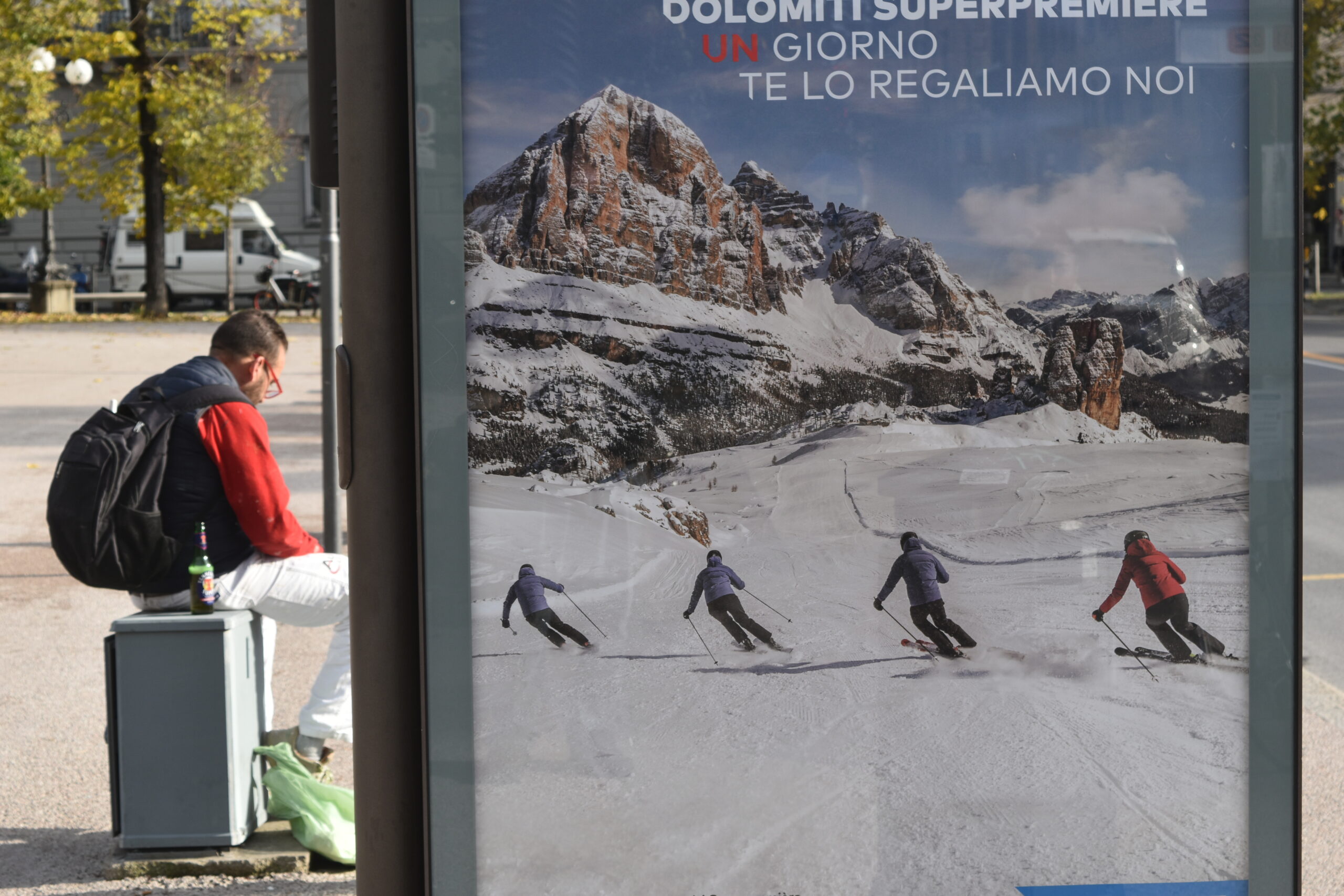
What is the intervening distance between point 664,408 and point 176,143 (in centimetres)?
2643

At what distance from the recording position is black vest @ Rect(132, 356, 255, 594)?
155 inches

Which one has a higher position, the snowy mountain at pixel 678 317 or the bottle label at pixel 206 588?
the snowy mountain at pixel 678 317

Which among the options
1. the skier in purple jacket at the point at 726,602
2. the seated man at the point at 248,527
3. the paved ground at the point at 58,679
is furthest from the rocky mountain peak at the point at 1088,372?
the paved ground at the point at 58,679

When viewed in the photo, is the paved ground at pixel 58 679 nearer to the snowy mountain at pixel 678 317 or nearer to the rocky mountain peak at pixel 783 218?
the snowy mountain at pixel 678 317

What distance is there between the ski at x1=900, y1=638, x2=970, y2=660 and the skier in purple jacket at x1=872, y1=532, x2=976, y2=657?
0.08 ft

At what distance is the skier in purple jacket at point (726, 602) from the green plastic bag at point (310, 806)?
6.49 feet

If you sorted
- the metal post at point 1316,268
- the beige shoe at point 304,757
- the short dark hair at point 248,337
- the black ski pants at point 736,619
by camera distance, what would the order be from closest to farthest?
the black ski pants at point 736,619, the beige shoe at point 304,757, the short dark hair at point 248,337, the metal post at point 1316,268

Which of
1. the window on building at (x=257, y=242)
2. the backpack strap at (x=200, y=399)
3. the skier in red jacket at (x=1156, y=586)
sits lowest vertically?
the skier in red jacket at (x=1156, y=586)

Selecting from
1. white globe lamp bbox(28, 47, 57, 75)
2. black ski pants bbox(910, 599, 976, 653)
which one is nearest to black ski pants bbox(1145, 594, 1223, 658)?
black ski pants bbox(910, 599, 976, 653)

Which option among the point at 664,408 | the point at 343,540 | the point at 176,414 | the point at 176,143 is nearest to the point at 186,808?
the point at 176,414

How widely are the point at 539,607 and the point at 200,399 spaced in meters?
2.03

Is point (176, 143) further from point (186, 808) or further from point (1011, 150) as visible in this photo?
point (1011, 150)

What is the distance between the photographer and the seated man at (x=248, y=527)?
3.94m

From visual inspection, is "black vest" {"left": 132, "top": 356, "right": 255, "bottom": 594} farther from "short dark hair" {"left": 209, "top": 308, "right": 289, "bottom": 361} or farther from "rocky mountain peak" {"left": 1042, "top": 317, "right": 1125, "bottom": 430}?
"rocky mountain peak" {"left": 1042, "top": 317, "right": 1125, "bottom": 430}
